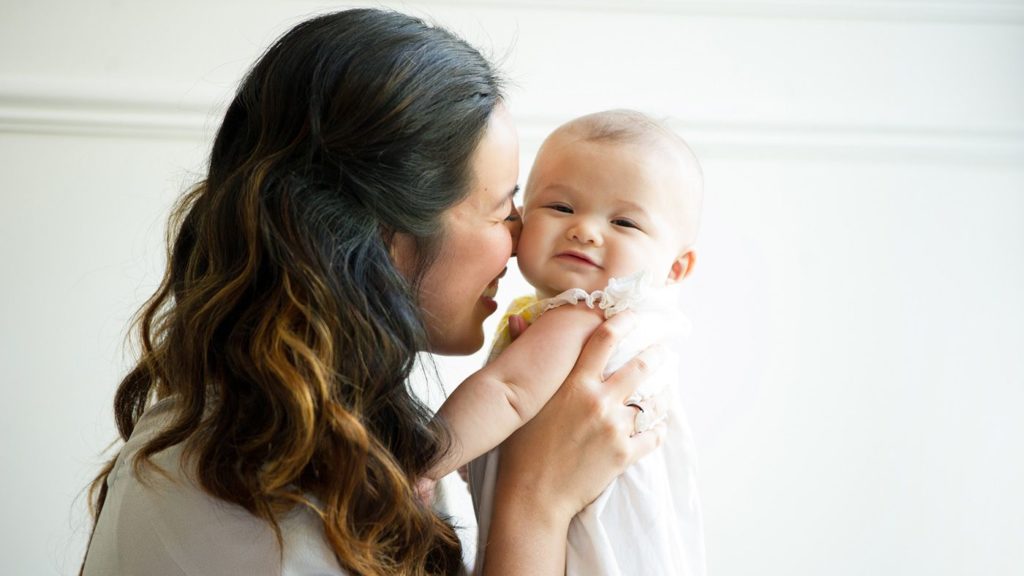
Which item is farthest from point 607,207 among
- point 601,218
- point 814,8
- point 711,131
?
point 814,8

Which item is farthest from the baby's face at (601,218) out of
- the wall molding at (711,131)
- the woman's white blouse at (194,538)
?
the wall molding at (711,131)

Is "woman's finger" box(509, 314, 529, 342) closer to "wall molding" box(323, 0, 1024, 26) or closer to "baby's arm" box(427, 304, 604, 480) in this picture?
"baby's arm" box(427, 304, 604, 480)

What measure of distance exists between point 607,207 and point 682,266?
199mm

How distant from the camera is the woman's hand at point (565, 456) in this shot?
1337mm

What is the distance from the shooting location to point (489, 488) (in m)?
1.45

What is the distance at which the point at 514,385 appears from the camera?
1.36 metres

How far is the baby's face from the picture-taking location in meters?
1.47

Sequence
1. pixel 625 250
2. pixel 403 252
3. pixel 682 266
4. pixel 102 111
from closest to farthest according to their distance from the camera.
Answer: pixel 403 252
pixel 625 250
pixel 682 266
pixel 102 111

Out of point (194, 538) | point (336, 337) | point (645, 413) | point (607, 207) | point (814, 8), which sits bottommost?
point (194, 538)

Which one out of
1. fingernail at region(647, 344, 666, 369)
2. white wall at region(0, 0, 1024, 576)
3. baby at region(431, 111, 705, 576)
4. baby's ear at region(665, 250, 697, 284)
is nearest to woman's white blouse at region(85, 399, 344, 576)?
baby at region(431, 111, 705, 576)

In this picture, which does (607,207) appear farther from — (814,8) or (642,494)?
(814,8)

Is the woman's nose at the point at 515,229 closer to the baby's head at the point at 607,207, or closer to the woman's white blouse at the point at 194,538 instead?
the baby's head at the point at 607,207

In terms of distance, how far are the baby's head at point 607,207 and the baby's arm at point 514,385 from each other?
7 cm

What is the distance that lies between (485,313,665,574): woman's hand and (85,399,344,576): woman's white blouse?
0.82 feet
